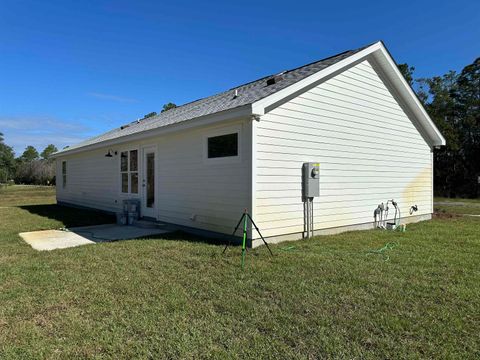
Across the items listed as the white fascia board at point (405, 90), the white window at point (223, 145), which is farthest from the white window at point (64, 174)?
the white fascia board at point (405, 90)

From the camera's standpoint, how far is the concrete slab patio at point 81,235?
23.0 ft

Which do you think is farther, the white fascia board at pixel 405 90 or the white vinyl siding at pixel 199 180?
the white fascia board at pixel 405 90

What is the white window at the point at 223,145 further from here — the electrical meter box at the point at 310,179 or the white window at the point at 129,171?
the white window at the point at 129,171

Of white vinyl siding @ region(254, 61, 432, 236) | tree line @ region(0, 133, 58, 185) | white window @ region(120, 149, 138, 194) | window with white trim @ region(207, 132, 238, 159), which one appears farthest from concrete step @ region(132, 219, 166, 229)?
tree line @ region(0, 133, 58, 185)

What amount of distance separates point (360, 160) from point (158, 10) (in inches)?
304

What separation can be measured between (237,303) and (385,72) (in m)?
7.98

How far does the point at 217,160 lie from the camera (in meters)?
7.10

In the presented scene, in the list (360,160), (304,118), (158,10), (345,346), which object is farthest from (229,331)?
(158,10)

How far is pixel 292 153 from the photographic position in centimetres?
703

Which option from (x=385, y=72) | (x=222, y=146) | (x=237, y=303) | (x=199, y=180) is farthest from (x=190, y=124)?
(x=385, y=72)

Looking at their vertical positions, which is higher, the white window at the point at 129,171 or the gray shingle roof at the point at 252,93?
the gray shingle roof at the point at 252,93

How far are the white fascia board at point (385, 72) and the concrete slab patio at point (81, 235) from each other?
3.98 m

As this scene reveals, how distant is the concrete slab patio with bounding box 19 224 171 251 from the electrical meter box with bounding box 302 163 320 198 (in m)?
3.46

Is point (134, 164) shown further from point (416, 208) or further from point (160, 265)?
point (416, 208)
